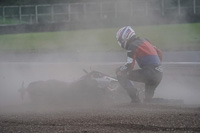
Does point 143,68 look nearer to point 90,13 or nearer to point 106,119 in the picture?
point 106,119

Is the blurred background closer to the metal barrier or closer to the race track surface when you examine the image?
the metal barrier

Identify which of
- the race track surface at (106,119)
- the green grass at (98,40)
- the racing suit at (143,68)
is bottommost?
the green grass at (98,40)

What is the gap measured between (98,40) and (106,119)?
17.1 metres

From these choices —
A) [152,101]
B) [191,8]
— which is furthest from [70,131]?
[191,8]

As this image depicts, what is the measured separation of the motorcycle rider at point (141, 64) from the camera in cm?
Answer: 994

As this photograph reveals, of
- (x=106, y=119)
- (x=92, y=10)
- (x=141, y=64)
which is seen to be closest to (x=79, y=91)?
(x=141, y=64)

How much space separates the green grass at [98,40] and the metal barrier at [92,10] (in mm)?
1229

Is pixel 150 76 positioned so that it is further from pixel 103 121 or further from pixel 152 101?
pixel 103 121

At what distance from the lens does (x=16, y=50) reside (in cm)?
2278

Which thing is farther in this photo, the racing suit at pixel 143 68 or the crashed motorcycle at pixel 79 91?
the crashed motorcycle at pixel 79 91

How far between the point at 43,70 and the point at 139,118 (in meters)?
7.82

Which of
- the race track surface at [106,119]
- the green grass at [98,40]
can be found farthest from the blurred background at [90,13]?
the race track surface at [106,119]

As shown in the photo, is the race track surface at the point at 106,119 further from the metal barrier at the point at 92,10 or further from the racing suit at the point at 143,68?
the metal barrier at the point at 92,10

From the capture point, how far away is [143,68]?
398 inches
